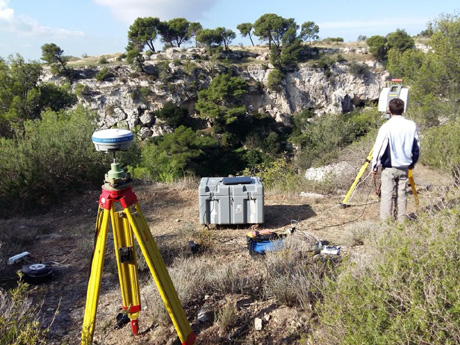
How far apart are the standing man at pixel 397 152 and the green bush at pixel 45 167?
5001 mm

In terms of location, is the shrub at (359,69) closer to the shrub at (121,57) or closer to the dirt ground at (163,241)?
the shrub at (121,57)

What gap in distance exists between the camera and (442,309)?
5.03 ft

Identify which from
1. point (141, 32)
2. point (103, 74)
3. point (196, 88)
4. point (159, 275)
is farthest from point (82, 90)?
point (159, 275)

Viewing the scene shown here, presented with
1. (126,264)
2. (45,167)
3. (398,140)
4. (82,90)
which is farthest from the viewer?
(82,90)

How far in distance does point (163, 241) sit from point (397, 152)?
8.45 ft

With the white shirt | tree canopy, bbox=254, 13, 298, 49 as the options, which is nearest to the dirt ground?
the white shirt

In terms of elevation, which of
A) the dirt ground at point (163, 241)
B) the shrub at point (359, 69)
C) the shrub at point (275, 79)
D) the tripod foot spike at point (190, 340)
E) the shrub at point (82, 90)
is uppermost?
the shrub at point (359, 69)

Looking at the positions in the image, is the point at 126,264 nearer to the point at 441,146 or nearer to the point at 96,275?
the point at 96,275

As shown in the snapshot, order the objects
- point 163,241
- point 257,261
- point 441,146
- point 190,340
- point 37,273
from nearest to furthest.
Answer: point 190,340 → point 37,273 → point 257,261 → point 163,241 → point 441,146

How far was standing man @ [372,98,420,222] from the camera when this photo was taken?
353 cm

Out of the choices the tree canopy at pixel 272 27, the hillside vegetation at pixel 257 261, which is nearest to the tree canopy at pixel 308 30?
the tree canopy at pixel 272 27

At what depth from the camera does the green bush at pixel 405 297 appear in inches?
58.6

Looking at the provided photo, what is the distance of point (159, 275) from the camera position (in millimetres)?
1967

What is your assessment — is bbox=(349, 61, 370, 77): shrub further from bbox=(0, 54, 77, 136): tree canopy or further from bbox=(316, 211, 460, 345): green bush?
bbox=(316, 211, 460, 345): green bush
